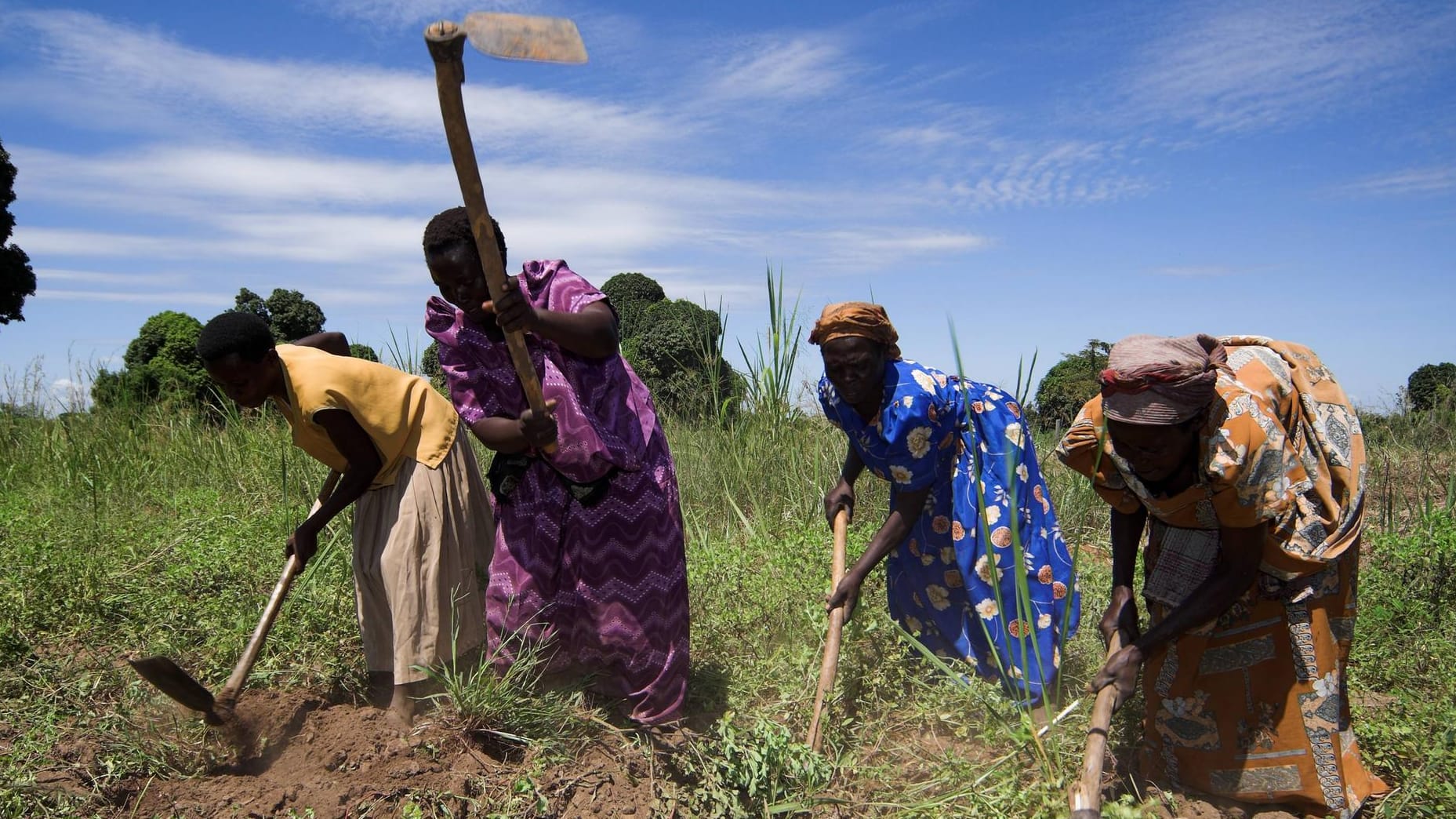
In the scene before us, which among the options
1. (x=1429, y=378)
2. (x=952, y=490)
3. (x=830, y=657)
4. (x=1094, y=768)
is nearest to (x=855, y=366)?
(x=952, y=490)

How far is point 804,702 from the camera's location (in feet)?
10.4

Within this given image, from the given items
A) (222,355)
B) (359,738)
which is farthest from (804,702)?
(222,355)

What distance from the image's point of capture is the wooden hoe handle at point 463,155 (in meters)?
1.96

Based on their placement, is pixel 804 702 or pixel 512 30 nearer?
pixel 512 30

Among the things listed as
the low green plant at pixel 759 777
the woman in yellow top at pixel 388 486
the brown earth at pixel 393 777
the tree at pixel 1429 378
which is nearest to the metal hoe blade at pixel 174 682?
the brown earth at pixel 393 777

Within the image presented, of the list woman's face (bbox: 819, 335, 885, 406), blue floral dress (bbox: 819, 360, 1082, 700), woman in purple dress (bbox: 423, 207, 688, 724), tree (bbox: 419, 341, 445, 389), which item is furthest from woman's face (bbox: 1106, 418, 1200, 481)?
tree (bbox: 419, 341, 445, 389)

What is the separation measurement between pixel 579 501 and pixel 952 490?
122cm

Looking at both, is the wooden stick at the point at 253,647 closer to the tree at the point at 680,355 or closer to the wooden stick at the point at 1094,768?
the tree at the point at 680,355

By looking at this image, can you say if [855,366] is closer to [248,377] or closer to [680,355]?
[248,377]

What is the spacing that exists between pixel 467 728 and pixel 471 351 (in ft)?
3.64

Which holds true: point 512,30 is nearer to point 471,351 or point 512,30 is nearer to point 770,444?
point 471,351

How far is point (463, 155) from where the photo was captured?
213 cm

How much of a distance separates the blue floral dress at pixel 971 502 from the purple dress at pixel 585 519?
717mm

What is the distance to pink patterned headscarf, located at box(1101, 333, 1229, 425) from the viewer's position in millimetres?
1988
